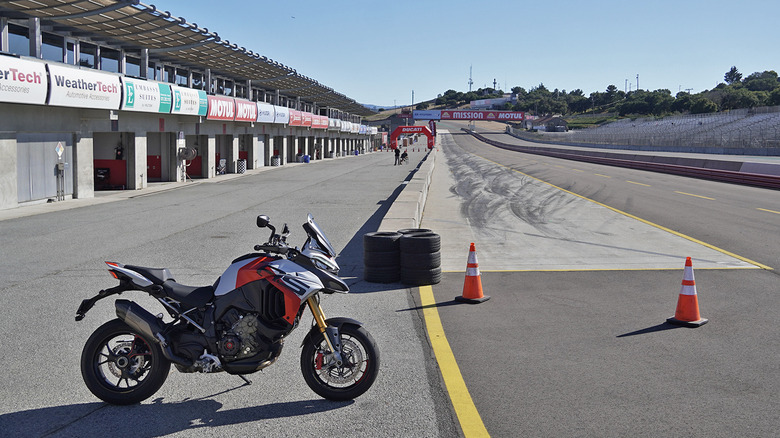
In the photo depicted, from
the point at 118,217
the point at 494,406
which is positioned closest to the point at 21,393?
the point at 494,406

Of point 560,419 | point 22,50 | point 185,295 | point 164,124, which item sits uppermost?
point 22,50

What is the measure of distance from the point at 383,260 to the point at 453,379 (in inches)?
166

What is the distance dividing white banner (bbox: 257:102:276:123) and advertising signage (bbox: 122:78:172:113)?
14.9 m

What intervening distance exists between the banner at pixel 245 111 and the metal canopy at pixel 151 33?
255 cm

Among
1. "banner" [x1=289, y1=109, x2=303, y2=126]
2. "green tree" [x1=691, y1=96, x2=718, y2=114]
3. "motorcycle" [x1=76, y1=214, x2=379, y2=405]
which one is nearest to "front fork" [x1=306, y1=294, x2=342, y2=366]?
"motorcycle" [x1=76, y1=214, x2=379, y2=405]

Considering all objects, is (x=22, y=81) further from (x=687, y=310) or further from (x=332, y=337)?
(x=687, y=310)

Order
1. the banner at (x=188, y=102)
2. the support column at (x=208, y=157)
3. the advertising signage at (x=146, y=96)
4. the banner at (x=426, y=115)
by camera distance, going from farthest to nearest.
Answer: the banner at (x=426, y=115)
the support column at (x=208, y=157)
the banner at (x=188, y=102)
the advertising signage at (x=146, y=96)

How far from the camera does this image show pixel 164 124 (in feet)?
106

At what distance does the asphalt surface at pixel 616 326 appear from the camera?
5.21 meters

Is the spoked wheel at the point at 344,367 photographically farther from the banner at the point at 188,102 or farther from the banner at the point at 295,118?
the banner at the point at 295,118

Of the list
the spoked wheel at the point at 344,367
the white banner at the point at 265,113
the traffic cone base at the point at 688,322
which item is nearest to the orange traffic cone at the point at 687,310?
the traffic cone base at the point at 688,322

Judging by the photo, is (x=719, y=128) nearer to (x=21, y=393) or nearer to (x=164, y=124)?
(x=164, y=124)

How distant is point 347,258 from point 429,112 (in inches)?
6350

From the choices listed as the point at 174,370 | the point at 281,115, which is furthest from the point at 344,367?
the point at 281,115
